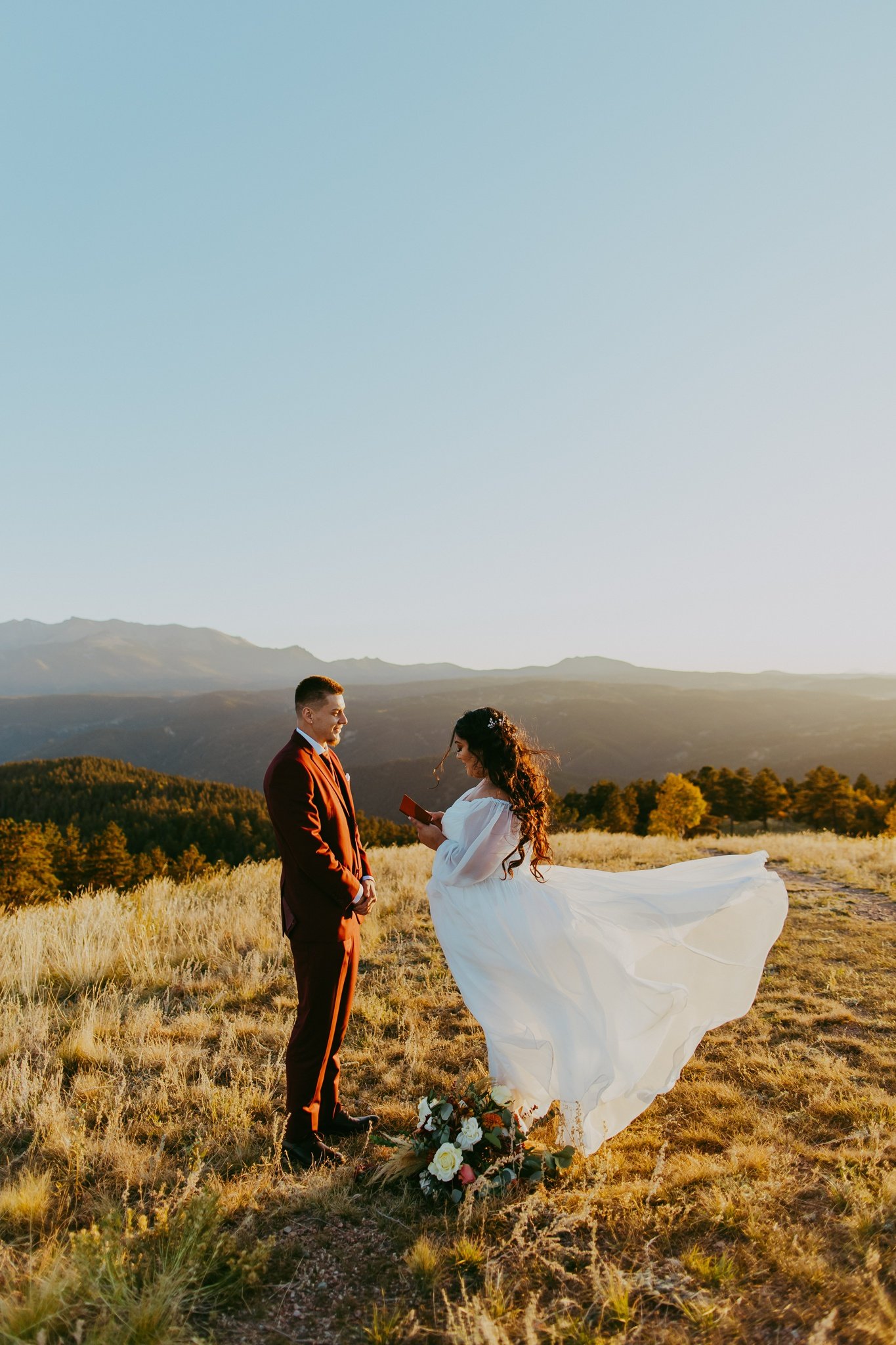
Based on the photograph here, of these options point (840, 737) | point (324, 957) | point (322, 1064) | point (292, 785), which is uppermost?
point (292, 785)

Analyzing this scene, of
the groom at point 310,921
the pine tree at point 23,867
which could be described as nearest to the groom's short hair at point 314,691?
the groom at point 310,921

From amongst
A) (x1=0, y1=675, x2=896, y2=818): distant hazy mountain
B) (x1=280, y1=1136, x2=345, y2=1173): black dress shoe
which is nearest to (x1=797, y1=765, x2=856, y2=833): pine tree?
(x1=280, y1=1136, x2=345, y2=1173): black dress shoe

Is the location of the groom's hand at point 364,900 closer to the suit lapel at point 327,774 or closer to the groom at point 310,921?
the groom at point 310,921

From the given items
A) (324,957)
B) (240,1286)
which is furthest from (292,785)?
(240,1286)

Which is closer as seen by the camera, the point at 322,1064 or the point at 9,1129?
the point at 322,1064

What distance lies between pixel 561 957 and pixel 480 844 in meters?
0.76

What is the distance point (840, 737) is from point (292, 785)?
473 feet

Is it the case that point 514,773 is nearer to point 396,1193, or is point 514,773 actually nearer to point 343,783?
point 343,783

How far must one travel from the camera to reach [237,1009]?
239 inches

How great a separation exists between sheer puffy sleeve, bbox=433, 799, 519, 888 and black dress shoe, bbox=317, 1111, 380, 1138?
1629 mm

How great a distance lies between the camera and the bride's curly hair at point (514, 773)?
12.7ft

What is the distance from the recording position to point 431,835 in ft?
13.3

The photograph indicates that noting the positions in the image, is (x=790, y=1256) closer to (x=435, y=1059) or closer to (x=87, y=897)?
(x=435, y=1059)

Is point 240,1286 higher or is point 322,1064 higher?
point 322,1064
